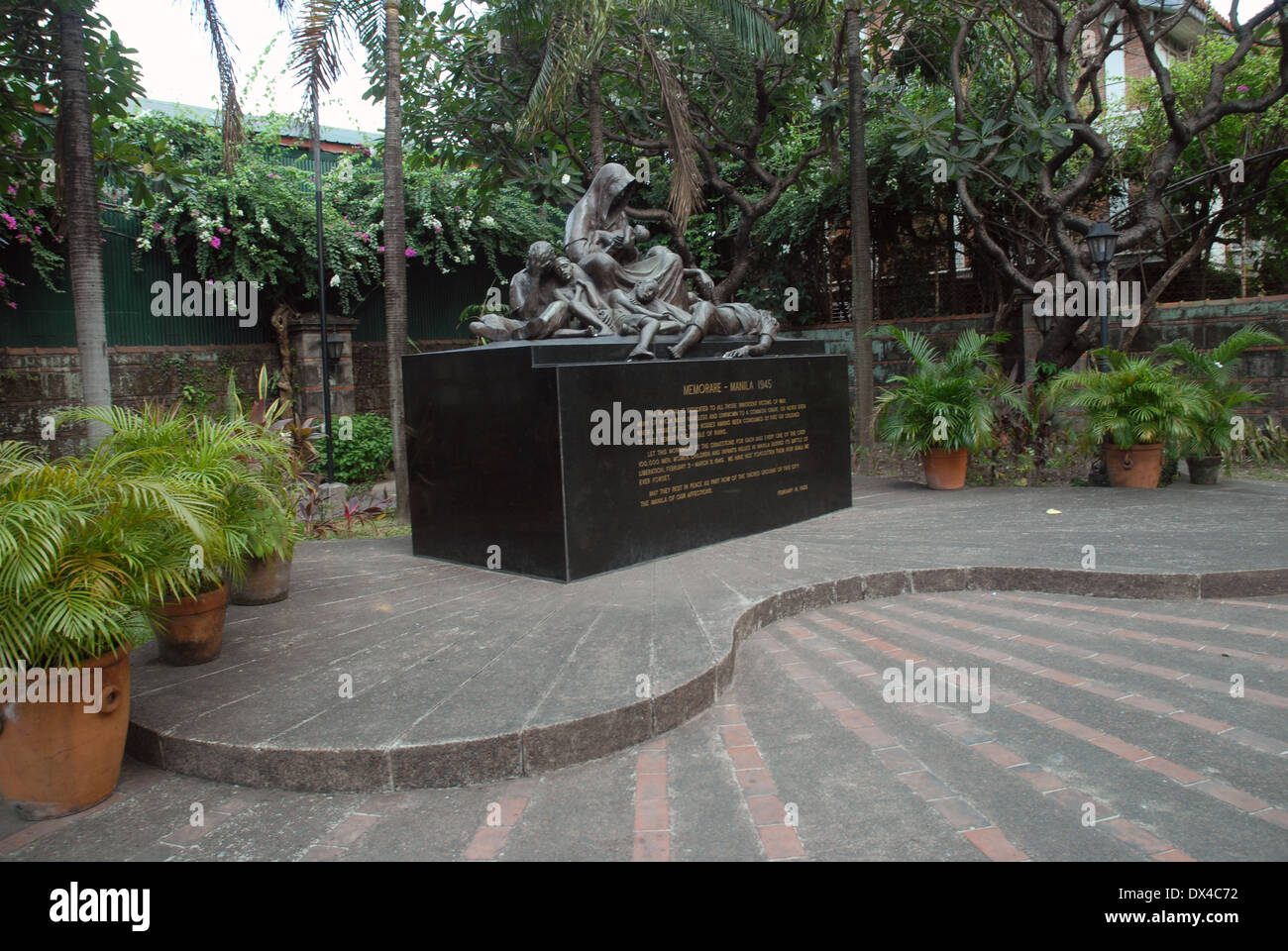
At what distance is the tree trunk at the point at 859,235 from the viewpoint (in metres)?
10.0

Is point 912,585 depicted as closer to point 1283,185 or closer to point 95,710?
point 95,710

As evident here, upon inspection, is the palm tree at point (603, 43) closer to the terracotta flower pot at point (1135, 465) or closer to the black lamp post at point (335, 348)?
the terracotta flower pot at point (1135, 465)

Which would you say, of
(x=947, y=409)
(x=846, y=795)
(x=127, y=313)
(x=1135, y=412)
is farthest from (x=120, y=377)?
(x=1135, y=412)

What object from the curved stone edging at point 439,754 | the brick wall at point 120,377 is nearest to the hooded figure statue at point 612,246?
the curved stone edging at point 439,754

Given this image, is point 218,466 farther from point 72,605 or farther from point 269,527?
point 72,605

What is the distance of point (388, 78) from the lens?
26.9ft

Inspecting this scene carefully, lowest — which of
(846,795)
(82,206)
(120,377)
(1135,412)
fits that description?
(846,795)

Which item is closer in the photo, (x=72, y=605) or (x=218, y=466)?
(x=72, y=605)

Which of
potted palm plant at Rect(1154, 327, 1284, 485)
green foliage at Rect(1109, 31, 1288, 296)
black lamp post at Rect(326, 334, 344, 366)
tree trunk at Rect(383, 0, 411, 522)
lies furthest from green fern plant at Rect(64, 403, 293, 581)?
green foliage at Rect(1109, 31, 1288, 296)

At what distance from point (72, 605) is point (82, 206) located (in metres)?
5.47

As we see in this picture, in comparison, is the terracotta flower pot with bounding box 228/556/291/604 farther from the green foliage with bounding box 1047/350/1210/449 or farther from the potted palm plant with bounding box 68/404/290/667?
the green foliage with bounding box 1047/350/1210/449

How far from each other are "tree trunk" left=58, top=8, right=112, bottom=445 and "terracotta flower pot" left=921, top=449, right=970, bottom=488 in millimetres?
7269

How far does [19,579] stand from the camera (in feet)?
8.57


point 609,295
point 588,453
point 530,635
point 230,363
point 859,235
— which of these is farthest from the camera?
point 230,363
